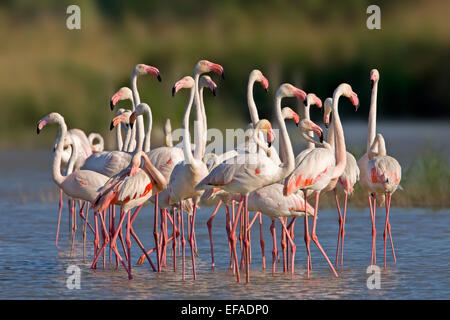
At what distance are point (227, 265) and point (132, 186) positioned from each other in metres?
1.40

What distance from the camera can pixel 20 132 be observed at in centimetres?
2033

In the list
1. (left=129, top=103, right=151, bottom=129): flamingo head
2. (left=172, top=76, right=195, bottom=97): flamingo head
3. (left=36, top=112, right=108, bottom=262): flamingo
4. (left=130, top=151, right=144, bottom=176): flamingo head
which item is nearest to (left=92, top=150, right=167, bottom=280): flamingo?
(left=130, top=151, right=144, bottom=176): flamingo head

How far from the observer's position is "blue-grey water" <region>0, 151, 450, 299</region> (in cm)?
834

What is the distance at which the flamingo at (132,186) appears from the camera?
351 inches

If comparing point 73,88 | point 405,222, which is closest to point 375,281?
point 405,222

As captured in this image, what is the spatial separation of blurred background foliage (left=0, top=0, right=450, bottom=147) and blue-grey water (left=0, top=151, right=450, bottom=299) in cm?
678

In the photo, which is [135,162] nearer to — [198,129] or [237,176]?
[198,129]

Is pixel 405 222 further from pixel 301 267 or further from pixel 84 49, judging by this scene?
pixel 84 49

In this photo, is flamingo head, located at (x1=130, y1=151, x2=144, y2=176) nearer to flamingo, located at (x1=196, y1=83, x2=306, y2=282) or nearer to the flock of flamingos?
the flock of flamingos

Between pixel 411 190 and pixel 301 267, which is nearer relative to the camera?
pixel 301 267

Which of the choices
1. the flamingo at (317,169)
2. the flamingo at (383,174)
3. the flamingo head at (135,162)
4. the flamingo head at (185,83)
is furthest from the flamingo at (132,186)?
the flamingo at (383,174)

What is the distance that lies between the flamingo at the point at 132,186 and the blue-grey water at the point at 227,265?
63 cm
